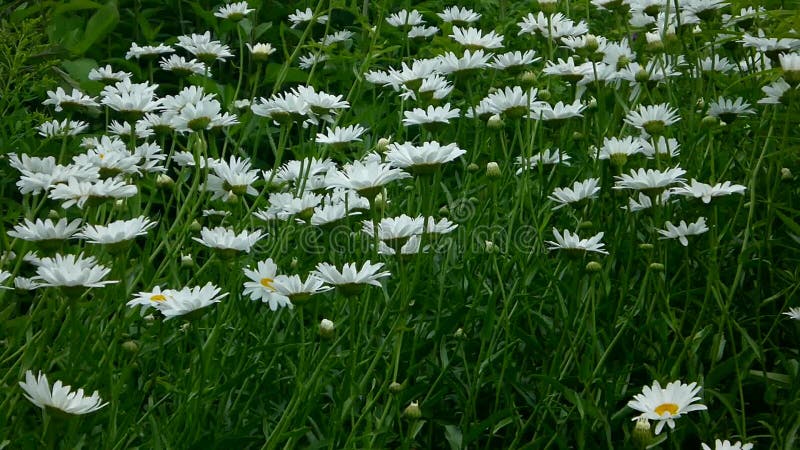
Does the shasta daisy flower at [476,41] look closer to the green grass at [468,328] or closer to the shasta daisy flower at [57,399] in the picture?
the green grass at [468,328]

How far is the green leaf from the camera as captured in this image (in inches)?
163

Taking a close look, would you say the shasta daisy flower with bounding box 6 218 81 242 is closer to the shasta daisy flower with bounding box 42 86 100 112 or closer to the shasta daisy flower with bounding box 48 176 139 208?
the shasta daisy flower with bounding box 48 176 139 208

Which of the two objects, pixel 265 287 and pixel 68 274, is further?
pixel 265 287

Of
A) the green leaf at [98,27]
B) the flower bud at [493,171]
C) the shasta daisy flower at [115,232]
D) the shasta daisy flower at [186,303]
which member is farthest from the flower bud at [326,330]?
the green leaf at [98,27]

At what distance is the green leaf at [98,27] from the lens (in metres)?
4.13

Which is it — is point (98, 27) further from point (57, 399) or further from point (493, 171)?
point (57, 399)

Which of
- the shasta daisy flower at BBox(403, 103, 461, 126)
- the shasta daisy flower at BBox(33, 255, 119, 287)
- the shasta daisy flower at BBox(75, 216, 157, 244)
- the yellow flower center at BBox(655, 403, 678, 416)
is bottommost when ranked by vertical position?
the yellow flower center at BBox(655, 403, 678, 416)

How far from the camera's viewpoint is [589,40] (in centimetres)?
286

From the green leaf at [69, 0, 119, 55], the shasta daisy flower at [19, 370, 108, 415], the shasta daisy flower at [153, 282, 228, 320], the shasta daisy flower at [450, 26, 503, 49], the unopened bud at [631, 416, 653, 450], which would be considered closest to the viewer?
the shasta daisy flower at [19, 370, 108, 415]

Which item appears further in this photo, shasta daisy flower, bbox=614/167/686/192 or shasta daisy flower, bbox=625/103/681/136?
shasta daisy flower, bbox=625/103/681/136

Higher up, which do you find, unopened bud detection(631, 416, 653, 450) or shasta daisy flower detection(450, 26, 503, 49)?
shasta daisy flower detection(450, 26, 503, 49)

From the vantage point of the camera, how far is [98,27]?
165 inches

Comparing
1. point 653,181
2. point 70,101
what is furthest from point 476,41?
point 70,101

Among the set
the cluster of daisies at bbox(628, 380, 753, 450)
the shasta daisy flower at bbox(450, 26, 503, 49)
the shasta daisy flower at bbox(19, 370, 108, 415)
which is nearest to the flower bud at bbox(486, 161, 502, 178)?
the shasta daisy flower at bbox(450, 26, 503, 49)
